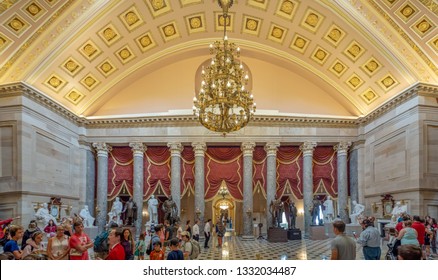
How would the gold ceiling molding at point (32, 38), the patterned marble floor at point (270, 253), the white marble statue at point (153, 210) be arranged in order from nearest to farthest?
the patterned marble floor at point (270, 253) → the gold ceiling molding at point (32, 38) → the white marble statue at point (153, 210)

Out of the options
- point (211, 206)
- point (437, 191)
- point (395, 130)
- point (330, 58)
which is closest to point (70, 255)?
point (437, 191)

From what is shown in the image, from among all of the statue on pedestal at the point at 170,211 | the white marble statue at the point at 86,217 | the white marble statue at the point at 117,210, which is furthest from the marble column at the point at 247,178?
the white marble statue at the point at 86,217

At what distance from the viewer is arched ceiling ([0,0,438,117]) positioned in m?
15.2

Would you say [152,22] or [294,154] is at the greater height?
[152,22]

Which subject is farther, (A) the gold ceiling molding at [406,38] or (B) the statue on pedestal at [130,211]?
(B) the statue on pedestal at [130,211]

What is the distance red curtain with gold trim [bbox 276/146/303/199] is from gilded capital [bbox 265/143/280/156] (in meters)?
0.63

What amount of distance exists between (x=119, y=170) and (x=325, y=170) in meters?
10.6

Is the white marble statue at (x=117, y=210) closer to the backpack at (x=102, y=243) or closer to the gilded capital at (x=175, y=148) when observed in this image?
the gilded capital at (x=175, y=148)

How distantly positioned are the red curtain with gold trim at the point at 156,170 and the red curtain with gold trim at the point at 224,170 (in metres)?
2.04

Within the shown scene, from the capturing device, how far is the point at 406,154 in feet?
53.8

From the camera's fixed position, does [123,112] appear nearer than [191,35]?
No

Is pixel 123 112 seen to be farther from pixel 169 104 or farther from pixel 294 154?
pixel 294 154

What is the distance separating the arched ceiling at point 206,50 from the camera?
15.2 m

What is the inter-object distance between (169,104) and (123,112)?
2.37 meters
